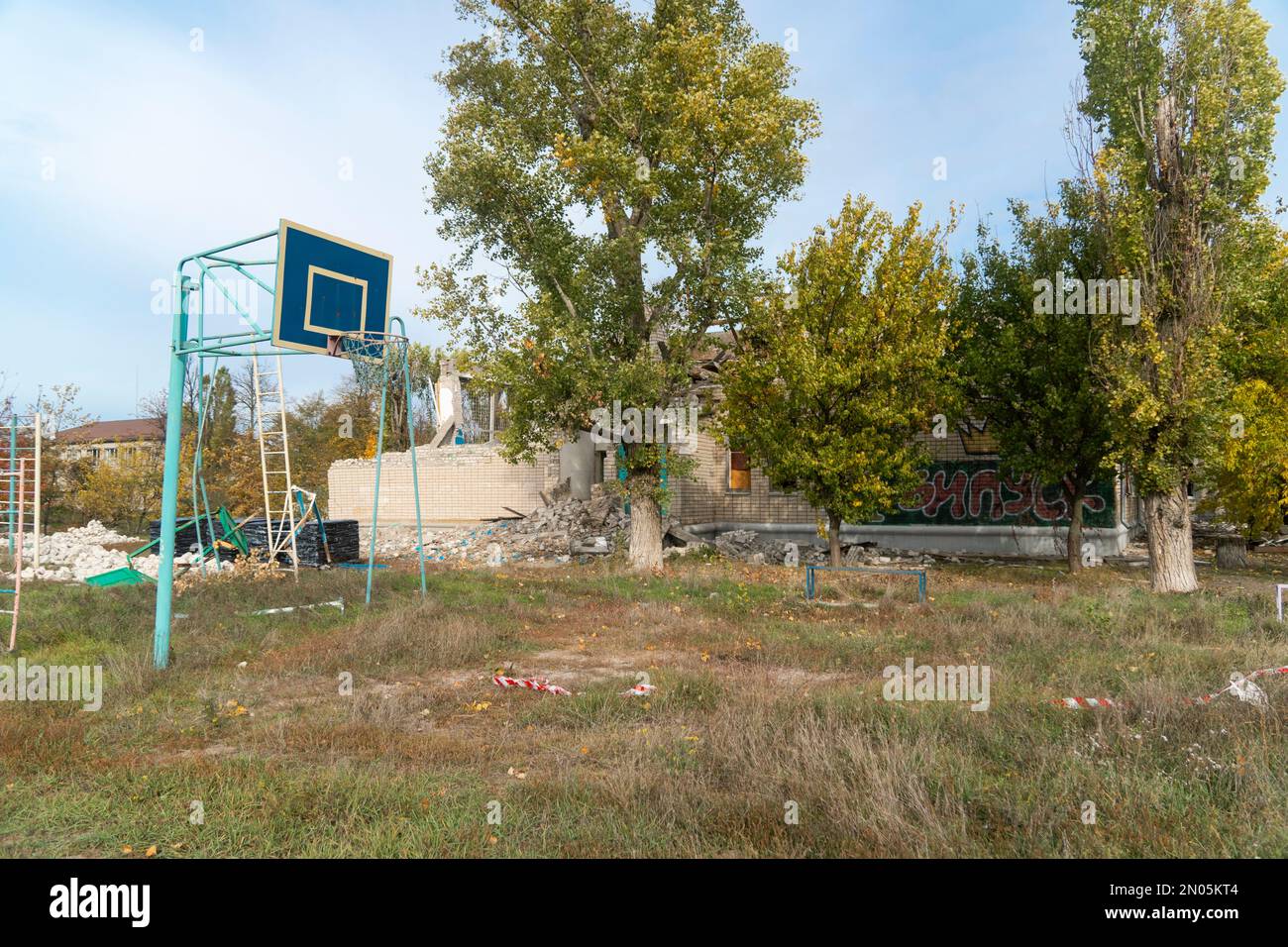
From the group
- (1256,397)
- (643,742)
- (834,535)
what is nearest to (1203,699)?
(643,742)

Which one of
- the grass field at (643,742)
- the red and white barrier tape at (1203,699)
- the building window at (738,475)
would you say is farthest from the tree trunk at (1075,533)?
the red and white barrier tape at (1203,699)

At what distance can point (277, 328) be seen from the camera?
9820 millimetres

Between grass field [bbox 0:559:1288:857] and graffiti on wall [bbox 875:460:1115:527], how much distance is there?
11087mm

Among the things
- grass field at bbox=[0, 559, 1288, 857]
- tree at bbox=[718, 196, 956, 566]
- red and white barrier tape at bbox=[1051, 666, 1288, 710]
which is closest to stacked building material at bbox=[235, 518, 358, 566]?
grass field at bbox=[0, 559, 1288, 857]

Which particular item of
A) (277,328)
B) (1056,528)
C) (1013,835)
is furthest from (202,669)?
(1056,528)

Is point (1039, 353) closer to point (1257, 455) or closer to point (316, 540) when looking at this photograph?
point (1257, 455)

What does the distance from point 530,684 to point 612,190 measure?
1209 cm

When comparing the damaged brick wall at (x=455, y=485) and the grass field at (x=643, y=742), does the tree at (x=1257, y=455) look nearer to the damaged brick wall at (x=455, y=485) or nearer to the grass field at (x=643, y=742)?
the grass field at (x=643, y=742)

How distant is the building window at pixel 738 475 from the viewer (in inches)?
997

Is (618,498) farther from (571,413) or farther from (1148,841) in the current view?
(1148,841)

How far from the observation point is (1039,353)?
16781 mm

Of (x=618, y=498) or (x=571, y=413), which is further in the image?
(x=618, y=498)

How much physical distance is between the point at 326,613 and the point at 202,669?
3.11 meters

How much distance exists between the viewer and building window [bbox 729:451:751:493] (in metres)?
25.3
